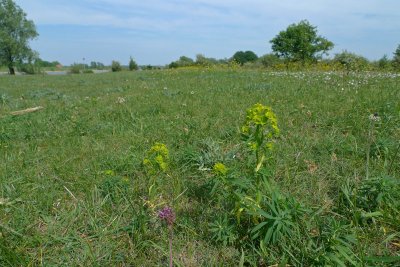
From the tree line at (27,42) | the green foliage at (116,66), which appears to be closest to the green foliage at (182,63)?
the tree line at (27,42)

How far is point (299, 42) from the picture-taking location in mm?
55375

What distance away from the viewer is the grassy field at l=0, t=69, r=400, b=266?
5.97ft

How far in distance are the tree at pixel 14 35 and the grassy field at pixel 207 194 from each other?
185 feet

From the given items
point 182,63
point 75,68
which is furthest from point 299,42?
point 75,68

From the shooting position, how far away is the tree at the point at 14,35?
50584 mm

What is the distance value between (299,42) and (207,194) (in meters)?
58.5

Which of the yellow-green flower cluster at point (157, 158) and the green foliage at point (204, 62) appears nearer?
the yellow-green flower cluster at point (157, 158)

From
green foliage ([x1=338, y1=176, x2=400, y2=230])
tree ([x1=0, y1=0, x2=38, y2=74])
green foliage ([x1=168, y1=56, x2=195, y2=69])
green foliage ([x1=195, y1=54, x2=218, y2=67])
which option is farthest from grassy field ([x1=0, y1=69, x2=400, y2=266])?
tree ([x1=0, y1=0, x2=38, y2=74])

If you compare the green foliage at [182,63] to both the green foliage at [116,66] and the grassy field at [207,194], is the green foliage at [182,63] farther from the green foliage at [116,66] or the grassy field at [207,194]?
the grassy field at [207,194]

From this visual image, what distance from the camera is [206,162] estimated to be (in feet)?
9.53

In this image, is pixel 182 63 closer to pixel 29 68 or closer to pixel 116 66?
pixel 116 66

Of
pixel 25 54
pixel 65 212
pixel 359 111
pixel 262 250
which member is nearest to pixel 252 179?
pixel 262 250

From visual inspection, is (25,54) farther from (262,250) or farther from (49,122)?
(262,250)

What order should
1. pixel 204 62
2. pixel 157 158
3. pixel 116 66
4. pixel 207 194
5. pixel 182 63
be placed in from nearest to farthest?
pixel 157 158 < pixel 207 194 < pixel 204 62 < pixel 182 63 < pixel 116 66
